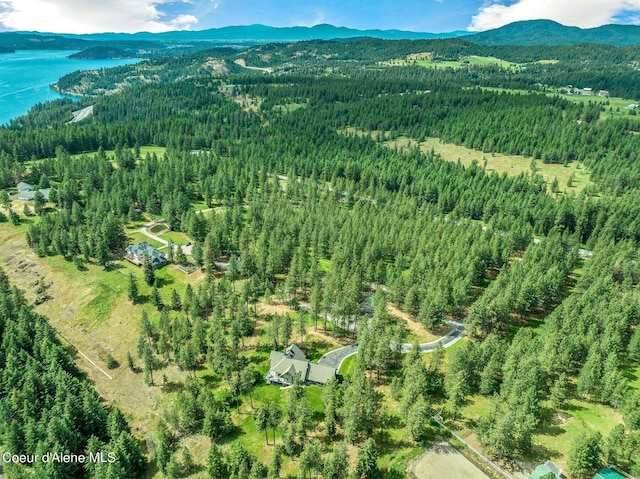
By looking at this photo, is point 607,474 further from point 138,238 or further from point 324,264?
point 138,238

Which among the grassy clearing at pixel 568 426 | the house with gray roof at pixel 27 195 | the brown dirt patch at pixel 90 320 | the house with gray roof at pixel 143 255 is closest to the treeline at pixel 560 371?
the grassy clearing at pixel 568 426

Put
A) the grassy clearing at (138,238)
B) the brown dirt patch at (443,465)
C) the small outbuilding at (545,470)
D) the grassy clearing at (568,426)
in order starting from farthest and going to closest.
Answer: the grassy clearing at (138,238) < the grassy clearing at (568,426) < the brown dirt patch at (443,465) < the small outbuilding at (545,470)

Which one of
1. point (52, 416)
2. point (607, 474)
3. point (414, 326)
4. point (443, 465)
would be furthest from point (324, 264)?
point (607, 474)

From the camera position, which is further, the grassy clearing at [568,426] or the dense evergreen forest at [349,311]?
the dense evergreen forest at [349,311]

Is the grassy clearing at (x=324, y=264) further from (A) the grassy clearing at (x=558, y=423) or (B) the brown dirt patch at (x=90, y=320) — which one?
(A) the grassy clearing at (x=558, y=423)

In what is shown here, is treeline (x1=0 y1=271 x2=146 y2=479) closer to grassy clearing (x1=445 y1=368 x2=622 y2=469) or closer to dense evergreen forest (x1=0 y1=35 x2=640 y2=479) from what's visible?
dense evergreen forest (x1=0 y1=35 x2=640 y2=479)

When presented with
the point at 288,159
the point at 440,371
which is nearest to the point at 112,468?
the point at 440,371
